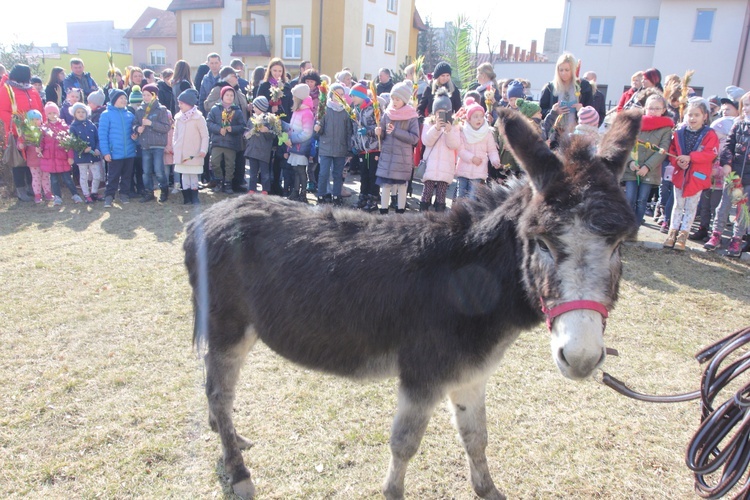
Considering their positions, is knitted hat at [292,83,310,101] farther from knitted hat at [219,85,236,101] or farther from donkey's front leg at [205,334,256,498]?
donkey's front leg at [205,334,256,498]

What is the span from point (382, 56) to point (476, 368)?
36.0 m

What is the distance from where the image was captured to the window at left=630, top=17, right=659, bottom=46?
27.1 metres

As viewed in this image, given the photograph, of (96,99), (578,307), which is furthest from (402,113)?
(578,307)

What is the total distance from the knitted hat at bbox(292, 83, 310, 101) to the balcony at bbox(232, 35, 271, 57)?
92.8 feet

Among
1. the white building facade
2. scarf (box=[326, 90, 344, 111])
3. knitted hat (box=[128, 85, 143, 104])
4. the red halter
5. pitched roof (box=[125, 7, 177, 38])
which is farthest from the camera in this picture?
pitched roof (box=[125, 7, 177, 38])

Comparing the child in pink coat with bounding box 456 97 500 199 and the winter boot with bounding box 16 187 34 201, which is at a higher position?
the child in pink coat with bounding box 456 97 500 199

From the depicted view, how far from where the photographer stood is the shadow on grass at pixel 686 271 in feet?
20.2

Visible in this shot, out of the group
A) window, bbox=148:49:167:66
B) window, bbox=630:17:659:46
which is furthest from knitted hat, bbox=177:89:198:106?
window, bbox=148:49:167:66

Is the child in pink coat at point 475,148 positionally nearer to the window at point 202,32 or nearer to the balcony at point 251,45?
the balcony at point 251,45

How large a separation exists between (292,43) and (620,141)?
3551 centimetres

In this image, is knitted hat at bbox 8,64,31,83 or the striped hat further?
knitted hat at bbox 8,64,31,83

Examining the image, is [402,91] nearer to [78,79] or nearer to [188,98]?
[188,98]

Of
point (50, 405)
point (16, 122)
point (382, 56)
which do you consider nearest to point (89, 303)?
point (50, 405)

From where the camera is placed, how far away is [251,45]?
114ft
